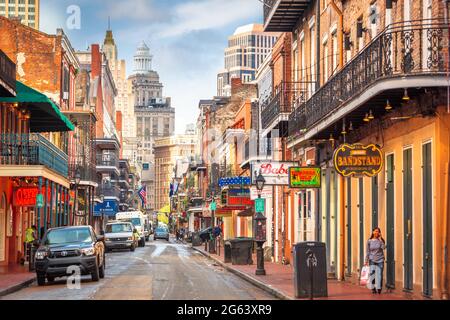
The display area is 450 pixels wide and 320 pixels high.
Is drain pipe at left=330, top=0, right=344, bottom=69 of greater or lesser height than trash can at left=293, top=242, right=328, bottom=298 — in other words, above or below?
above

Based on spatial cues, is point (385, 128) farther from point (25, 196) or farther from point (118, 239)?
point (118, 239)

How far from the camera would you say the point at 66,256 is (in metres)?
27.8

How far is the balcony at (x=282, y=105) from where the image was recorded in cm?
3678

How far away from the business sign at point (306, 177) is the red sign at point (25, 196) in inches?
577

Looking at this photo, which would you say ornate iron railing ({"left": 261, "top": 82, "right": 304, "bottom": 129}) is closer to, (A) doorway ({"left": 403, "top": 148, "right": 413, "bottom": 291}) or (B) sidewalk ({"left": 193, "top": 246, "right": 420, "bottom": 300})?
(B) sidewalk ({"left": 193, "top": 246, "right": 420, "bottom": 300})

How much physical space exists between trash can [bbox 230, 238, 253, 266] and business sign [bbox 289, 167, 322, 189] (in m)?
10.8

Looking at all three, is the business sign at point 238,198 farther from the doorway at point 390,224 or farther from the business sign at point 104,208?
the business sign at point 104,208

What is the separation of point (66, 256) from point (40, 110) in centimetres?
1715

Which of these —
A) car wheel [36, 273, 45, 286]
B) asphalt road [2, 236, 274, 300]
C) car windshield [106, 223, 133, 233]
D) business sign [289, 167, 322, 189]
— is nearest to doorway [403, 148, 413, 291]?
asphalt road [2, 236, 274, 300]

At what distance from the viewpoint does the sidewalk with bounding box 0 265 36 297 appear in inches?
1012

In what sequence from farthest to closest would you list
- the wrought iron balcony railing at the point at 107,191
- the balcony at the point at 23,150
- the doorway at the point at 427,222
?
1. the wrought iron balcony railing at the point at 107,191
2. the balcony at the point at 23,150
3. the doorway at the point at 427,222

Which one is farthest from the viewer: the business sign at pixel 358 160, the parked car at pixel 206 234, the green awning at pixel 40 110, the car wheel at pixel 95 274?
the parked car at pixel 206 234

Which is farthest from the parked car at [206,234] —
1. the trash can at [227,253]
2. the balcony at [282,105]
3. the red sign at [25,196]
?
the balcony at [282,105]
